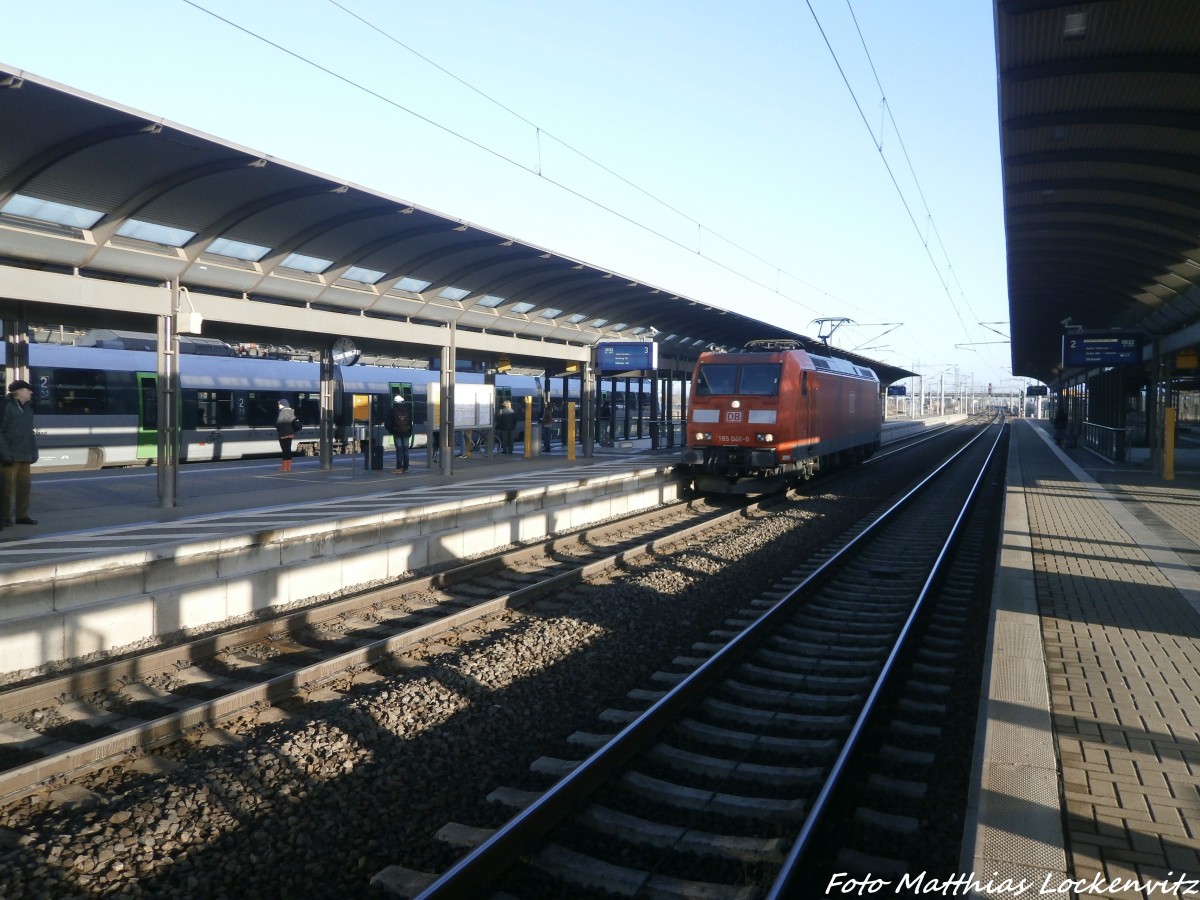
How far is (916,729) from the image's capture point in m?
5.45

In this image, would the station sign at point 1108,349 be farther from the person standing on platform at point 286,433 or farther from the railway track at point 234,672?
the person standing on platform at point 286,433

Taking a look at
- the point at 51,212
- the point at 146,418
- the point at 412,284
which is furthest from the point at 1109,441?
the point at 51,212

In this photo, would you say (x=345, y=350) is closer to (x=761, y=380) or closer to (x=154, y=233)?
(x=154, y=233)

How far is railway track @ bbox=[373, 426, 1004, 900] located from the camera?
3.79 meters

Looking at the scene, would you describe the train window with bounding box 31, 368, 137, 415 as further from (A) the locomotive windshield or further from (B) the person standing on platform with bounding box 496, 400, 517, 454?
(A) the locomotive windshield

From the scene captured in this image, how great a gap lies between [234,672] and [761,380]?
1254 cm

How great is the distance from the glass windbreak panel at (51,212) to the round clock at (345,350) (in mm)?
4916

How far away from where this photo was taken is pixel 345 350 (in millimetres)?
15641

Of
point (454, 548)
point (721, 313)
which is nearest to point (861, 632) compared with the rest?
point (454, 548)

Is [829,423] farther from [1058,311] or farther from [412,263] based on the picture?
[1058,311]

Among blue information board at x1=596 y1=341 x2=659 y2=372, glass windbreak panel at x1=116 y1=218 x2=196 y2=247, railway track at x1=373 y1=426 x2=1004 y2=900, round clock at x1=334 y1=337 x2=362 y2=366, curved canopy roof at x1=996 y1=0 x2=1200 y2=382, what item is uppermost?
curved canopy roof at x1=996 y1=0 x2=1200 y2=382

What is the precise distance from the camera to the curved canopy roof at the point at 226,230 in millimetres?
9461

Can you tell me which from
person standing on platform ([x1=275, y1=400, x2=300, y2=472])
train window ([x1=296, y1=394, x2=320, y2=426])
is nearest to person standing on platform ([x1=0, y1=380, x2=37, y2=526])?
person standing on platform ([x1=275, y1=400, x2=300, y2=472])

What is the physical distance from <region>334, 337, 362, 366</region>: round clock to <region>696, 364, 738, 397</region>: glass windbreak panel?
6.59m
